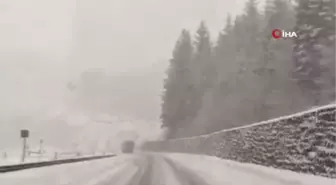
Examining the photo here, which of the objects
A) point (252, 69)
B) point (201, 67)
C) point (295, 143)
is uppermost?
point (201, 67)

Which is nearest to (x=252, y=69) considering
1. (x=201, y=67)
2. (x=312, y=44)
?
(x=312, y=44)

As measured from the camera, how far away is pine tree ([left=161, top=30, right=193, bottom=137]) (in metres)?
62.2

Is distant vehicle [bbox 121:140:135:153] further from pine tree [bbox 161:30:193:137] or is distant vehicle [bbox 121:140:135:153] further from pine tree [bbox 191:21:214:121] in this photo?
pine tree [bbox 191:21:214:121]

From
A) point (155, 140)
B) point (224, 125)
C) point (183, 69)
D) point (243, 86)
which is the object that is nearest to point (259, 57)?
point (243, 86)

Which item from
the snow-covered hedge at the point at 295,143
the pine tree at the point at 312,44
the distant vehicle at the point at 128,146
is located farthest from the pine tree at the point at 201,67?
the snow-covered hedge at the point at 295,143

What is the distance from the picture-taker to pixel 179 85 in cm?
6244

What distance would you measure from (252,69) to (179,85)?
23.4 metres

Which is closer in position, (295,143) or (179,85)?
(295,143)

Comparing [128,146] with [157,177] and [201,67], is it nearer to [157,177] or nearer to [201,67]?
[201,67]

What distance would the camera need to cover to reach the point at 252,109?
1556 inches

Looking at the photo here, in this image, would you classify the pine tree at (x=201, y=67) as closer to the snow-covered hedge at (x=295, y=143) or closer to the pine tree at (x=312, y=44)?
the pine tree at (x=312, y=44)

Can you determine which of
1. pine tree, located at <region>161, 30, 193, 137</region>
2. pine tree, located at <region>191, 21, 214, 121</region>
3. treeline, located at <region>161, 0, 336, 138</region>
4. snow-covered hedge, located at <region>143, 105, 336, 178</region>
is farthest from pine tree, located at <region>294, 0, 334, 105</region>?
pine tree, located at <region>161, 30, 193, 137</region>

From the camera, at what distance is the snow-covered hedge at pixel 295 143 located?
8016mm

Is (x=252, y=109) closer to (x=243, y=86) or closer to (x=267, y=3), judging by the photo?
(x=243, y=86)
